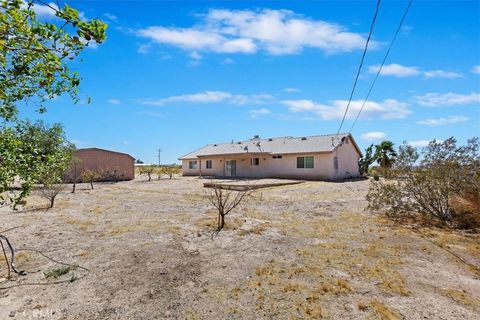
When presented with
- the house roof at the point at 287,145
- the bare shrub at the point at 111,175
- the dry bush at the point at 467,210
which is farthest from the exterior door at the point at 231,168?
the dry bush at the point at 467,210

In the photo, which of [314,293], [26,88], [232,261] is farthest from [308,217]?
[26,88]

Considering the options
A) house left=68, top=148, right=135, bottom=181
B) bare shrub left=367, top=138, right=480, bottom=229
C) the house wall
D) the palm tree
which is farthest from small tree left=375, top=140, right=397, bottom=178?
house left=68, top=148, right=135, bottom=181

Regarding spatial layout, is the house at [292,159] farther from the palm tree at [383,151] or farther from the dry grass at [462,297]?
the dry grass at [462,297]

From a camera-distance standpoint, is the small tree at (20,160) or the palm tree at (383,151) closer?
the small tree at (20,160)

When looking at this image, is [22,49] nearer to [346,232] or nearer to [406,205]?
[346,232]

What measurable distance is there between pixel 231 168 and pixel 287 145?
6969 millimetres

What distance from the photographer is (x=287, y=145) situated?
31234 mm

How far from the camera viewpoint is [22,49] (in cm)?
307

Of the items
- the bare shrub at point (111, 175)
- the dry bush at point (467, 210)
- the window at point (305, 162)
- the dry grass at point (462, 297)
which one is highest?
the window at point (305, 162)

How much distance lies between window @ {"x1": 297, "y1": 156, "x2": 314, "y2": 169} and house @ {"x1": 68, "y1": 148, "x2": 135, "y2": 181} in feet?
64.6

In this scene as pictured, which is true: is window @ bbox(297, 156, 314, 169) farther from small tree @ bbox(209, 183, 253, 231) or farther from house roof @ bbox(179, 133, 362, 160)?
small tree @ bbox(209, 183, 253, 231)

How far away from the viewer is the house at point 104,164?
31.5 m

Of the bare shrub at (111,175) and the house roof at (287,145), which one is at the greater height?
the house roof at (287,145)

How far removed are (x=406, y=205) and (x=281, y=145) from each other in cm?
2128
